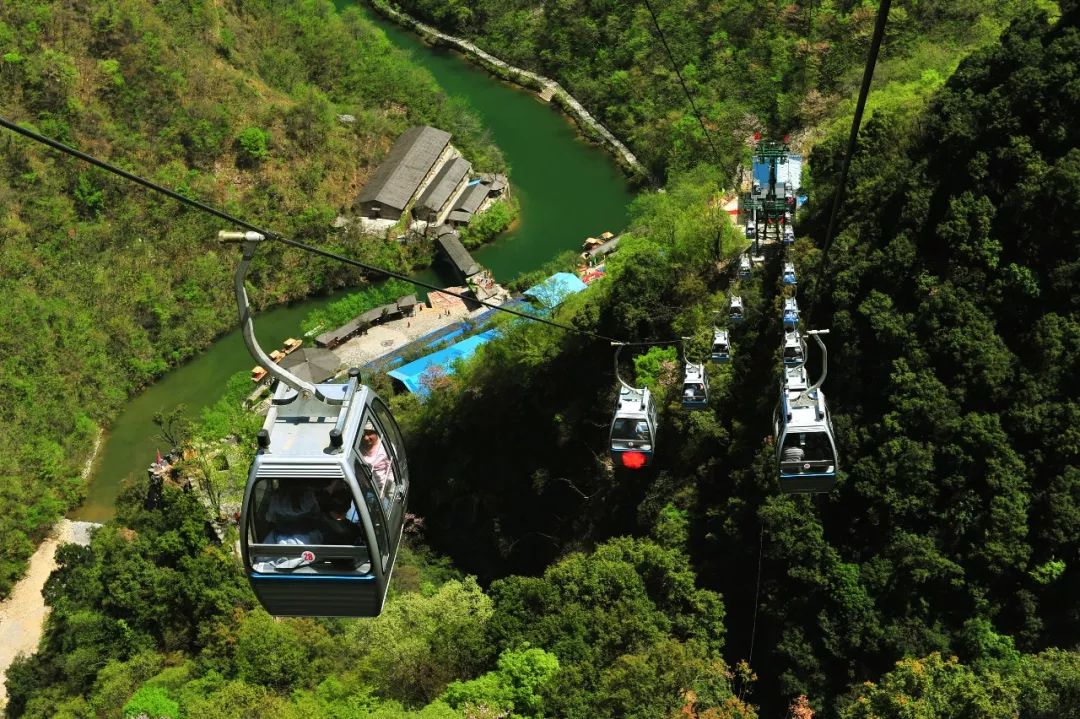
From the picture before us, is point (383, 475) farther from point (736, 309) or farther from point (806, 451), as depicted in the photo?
point (736, 309)

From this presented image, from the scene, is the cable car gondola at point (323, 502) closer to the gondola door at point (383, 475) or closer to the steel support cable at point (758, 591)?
the gondola door at point (383, 475)

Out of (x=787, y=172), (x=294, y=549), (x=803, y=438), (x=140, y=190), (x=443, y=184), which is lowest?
(x=294, y=549)

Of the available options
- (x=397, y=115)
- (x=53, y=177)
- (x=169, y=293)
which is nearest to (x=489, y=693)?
(x=169, y=293)

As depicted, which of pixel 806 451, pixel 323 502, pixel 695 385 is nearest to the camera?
pixel 323 502

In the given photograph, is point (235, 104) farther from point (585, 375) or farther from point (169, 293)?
point (585, 375)

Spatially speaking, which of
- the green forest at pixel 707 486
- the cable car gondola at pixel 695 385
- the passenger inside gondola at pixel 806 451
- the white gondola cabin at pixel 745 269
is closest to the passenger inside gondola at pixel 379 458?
the passenger inside gondola at pixel 806 451

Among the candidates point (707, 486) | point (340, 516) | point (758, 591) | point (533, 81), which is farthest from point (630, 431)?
point (533, 81)
